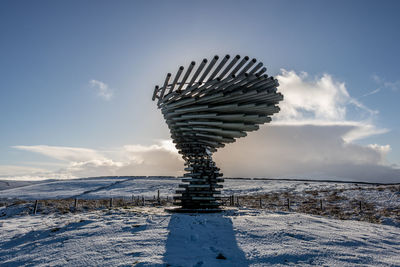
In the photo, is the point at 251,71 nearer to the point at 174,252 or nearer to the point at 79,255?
the point at 174,252

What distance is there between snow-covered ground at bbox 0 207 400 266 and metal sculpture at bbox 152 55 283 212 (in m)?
2.52

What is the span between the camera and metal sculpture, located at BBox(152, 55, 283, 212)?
9.59 meters

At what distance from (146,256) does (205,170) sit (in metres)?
5.99

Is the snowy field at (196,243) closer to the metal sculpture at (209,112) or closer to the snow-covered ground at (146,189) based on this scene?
the metal sculpture at (209,112)

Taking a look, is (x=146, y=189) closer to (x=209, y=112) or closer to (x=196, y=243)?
(x=209, y=112)

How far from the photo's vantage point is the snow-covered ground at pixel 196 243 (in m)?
5.13

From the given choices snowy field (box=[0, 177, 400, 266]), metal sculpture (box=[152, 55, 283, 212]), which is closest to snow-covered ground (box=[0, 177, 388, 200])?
metal sculpture (box=[152, 55, 283, 212])

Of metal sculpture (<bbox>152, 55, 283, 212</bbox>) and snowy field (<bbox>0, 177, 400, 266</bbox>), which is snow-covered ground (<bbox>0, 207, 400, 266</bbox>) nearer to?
snowy field (<bbox>0, 177, 400, 266</bbox>)

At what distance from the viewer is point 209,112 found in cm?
1047

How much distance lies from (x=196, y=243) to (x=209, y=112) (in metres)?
5.53

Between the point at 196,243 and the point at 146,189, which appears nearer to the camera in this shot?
the point at 196,243

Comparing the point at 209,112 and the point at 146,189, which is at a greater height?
the point at 209,112

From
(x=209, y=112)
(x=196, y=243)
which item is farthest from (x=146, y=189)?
(x=196, y=243)

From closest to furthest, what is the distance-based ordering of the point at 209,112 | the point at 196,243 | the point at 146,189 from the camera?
the point at 196,243 → the point at 209,112 → the point at 146,189
